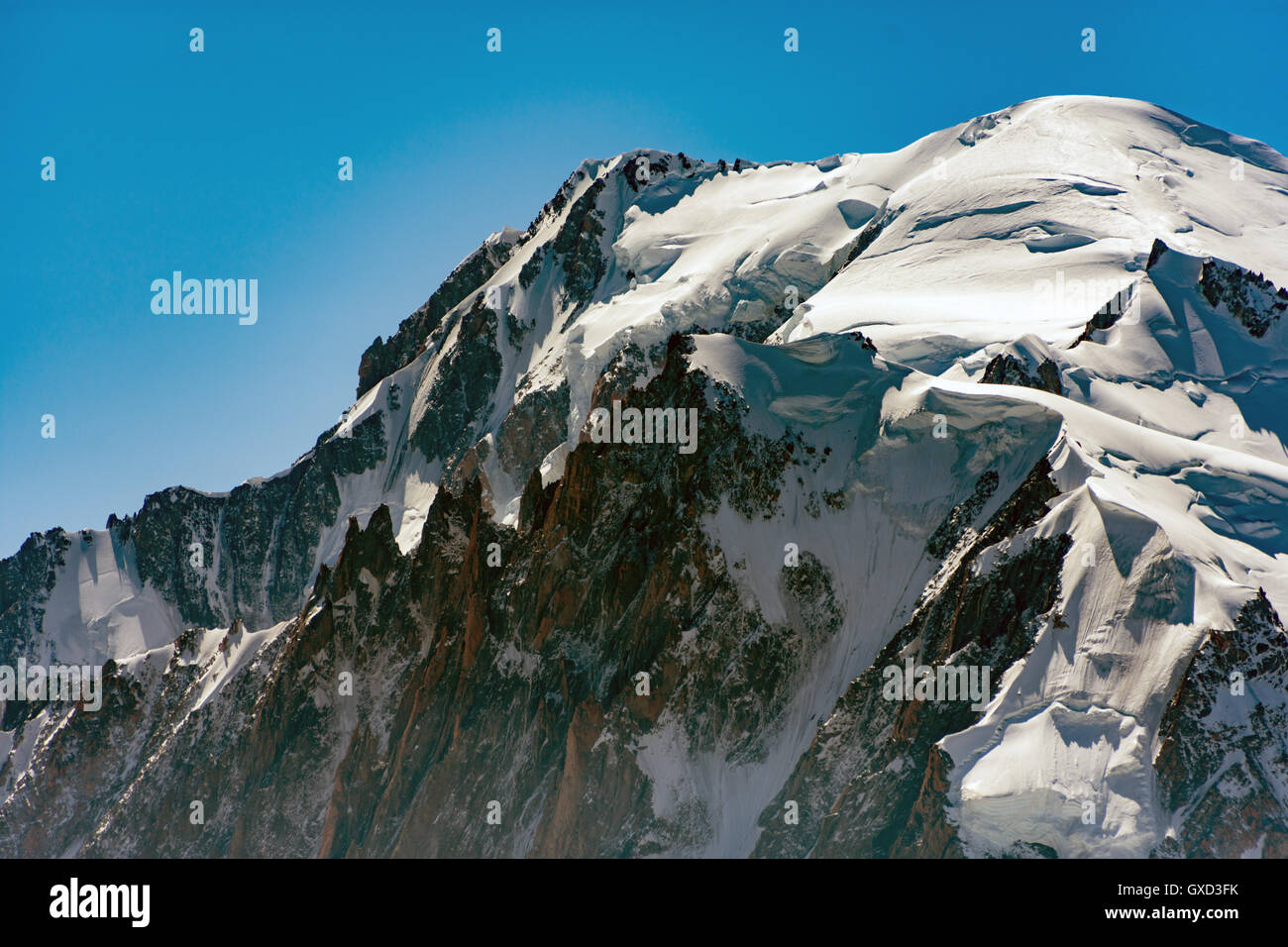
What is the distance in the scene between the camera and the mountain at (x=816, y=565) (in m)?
56.9

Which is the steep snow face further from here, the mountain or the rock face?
the rock face

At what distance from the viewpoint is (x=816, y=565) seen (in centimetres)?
7931

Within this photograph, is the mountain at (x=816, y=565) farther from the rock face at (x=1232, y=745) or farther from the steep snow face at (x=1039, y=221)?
the steep snow face at (x=1039, y=221)

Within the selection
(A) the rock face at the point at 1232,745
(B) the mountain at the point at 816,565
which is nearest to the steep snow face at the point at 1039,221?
(B) the mountain at the point at 816,565

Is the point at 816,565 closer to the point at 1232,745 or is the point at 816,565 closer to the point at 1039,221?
the point at 1232,745

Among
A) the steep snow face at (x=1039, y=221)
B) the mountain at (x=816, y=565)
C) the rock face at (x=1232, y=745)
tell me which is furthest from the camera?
the steep snow face at (x=1039, y=221)

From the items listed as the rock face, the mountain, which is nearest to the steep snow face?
the mountain

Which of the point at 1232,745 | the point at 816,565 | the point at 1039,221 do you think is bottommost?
the point at 816,565

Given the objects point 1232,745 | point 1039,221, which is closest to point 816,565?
point 1232,745

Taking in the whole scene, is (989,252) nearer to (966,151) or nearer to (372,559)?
(966,151)

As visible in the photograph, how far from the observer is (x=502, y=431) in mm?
136500

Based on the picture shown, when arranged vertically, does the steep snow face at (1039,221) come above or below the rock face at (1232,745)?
above
